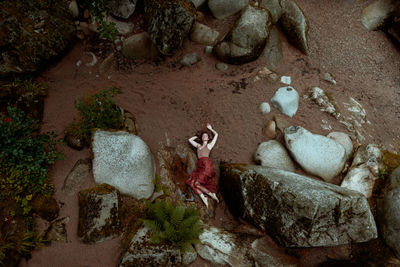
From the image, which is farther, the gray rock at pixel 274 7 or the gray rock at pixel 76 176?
the gray rock at pixel 274 7

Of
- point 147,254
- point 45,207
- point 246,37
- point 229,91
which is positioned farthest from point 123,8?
point 147,254

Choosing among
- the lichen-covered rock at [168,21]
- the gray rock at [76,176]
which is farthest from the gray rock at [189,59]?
the gray rock at [76,176]

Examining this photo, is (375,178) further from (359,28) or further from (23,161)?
(23,161)

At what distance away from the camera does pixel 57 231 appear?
16.5 feet

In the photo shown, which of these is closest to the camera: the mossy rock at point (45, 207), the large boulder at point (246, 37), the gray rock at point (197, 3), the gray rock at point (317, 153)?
the mossy rock at point (45, 207)

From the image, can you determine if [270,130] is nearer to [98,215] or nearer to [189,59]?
[189,59]

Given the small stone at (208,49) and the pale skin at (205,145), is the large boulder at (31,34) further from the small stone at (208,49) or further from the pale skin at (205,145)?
the pale skin at (205,145)

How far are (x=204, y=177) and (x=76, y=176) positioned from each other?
3.14 meters

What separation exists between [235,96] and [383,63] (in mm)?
6285

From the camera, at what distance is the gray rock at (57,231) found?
4977 millimetres

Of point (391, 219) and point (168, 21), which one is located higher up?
point (168, 21)

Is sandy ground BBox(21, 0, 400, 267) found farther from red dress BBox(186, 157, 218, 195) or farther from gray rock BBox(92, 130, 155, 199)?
red dress BBox(186, 157, 218, 195)

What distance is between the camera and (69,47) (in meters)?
7.20

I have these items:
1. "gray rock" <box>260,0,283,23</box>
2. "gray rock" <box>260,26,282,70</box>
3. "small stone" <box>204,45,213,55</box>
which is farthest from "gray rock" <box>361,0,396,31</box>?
"small stone" <box>204,45,213,55</box>
